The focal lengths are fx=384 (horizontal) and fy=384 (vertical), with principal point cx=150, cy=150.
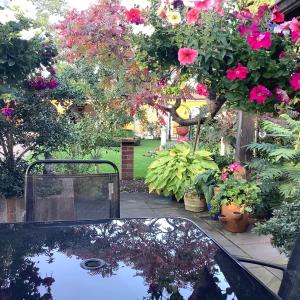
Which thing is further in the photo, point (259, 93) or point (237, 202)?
point (237, 202)

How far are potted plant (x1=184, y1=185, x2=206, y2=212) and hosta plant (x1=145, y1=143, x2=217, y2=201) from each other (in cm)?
15

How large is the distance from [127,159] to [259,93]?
554cm

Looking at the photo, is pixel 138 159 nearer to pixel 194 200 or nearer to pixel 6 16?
pixel 194 200

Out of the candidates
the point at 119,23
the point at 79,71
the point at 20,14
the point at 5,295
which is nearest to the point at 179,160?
the point at 119,23

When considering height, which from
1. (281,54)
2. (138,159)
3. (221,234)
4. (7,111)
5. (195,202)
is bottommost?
(221,234)

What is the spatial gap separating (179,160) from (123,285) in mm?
4493

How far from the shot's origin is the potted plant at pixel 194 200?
5.47 metres

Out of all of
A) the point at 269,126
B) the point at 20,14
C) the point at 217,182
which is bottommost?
the point at 217,182

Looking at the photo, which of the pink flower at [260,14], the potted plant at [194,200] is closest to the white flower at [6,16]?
the pink flower at [260,14]

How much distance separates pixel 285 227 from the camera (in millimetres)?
2795

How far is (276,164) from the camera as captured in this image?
349 centimetres

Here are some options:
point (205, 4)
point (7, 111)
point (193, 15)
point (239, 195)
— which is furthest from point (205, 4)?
point (239, 195)

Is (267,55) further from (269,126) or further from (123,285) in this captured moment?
(123,285)

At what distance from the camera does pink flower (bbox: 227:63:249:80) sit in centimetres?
243
